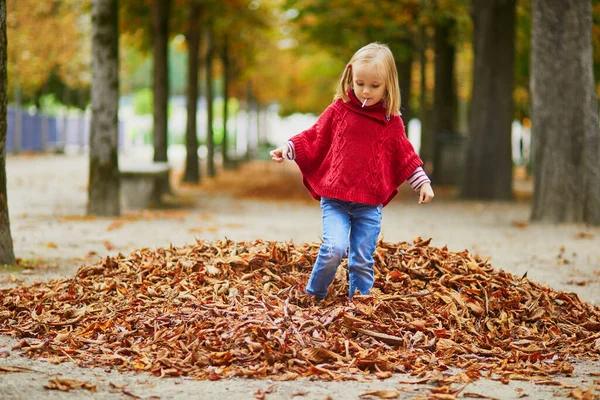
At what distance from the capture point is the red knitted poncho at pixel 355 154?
5414 millimetres

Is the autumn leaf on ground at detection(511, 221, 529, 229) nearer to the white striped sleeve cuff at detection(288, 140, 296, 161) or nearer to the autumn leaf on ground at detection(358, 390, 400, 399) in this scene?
the white striped sleeve cuff at detection(288, 140, 296, 161)

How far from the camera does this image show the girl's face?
528cm

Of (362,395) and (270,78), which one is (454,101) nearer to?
(270,78)

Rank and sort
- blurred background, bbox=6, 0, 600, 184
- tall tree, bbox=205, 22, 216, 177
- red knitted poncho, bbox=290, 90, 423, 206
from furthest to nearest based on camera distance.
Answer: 1. tall tree, bbox=205, 22, 216, 177
2. blurred background, bbox=6, 0, 600, 184
3. red knitted poncho, bbox=290, 90, 423, 206

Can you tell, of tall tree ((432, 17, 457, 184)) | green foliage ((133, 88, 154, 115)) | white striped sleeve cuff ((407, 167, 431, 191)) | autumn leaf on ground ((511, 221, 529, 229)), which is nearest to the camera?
white striped sleeve cuff ((407, 167, 431, 191))

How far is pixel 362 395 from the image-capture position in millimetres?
4199

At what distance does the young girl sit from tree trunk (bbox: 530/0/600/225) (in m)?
7.83

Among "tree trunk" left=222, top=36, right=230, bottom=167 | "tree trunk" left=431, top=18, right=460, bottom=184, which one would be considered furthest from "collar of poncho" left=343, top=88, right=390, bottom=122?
"tree trunk" left=222, top=36, right=230, bottom=167

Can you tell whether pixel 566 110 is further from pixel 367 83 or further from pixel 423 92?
pixel 423 92

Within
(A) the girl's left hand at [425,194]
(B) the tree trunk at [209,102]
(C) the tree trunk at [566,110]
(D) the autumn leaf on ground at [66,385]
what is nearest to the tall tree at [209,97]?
(B) the tree trunk at [209,102]

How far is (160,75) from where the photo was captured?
58.9ft

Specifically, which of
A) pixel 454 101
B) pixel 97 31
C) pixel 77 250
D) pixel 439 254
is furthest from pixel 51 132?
pixel 439 254

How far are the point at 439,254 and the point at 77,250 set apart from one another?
15.0ft

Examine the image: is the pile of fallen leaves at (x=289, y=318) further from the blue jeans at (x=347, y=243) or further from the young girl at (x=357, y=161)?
the young girl at (x=357, y=161)
